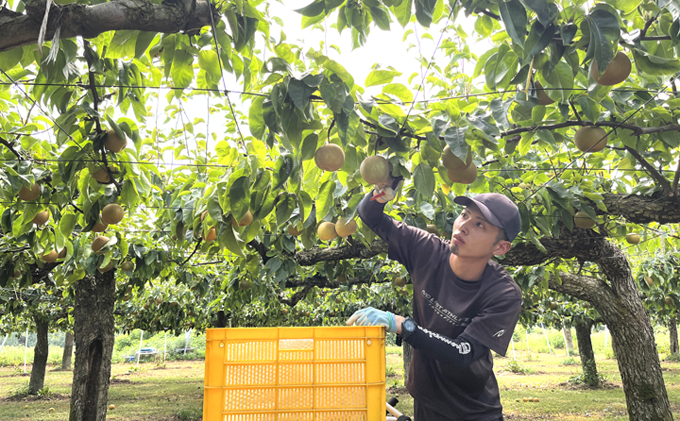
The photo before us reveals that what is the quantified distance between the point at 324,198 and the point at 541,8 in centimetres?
134

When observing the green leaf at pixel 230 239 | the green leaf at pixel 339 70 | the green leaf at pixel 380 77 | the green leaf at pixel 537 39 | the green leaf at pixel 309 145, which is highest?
the green leaf at pixel 380 77

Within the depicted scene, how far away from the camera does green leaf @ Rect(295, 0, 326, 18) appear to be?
1499 mm

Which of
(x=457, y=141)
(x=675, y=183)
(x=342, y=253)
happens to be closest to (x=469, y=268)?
(x=457, y=141)

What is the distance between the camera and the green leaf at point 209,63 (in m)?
1.78

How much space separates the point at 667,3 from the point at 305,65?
118cm

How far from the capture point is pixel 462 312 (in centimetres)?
213

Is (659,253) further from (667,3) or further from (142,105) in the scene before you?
(142,105)

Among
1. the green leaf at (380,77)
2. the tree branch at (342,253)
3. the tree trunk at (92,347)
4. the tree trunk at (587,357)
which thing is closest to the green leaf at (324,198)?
the green leaf at (380,77)

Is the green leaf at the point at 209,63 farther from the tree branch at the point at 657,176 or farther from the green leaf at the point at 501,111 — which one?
the tree branch at the point at 657,176

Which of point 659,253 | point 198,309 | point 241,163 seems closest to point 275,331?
point 241,163

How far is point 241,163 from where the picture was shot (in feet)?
6.72

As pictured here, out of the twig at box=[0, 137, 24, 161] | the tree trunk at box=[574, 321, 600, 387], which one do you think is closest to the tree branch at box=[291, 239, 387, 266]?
the twig at box=[0, 137, 24, 161]

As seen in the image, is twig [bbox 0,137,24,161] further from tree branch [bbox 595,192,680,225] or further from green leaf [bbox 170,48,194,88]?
tree branch [bbox 595,192,680,225]

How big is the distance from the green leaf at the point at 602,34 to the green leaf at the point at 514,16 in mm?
205
